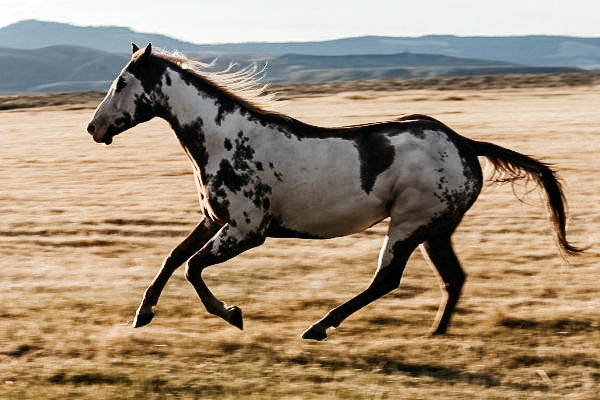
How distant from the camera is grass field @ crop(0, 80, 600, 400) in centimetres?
505

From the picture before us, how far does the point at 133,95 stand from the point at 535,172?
306 centimetres

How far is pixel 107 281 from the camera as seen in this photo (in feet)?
25.6

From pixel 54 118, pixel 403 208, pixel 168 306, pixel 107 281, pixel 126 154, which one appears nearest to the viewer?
pixel 403 208

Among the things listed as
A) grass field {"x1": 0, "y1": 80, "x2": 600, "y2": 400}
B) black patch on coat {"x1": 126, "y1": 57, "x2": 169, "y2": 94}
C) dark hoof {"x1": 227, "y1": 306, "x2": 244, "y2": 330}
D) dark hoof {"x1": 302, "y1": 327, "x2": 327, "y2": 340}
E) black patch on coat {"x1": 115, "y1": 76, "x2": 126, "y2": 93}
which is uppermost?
black patch on coat {"x1": 126, "y1": 57, "x2": 169, "y2": 94}

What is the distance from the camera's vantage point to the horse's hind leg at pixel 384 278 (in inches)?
219

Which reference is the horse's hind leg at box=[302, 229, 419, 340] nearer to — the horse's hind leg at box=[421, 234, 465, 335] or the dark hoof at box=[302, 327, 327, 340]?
the dark hoof at box=[302, 327, 327, 340]

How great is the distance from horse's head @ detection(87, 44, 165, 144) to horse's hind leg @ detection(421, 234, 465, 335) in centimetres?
230

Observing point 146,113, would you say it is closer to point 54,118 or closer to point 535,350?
point 535,350

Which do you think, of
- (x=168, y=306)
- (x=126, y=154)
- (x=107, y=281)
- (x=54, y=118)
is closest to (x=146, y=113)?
(x=168, y=306)

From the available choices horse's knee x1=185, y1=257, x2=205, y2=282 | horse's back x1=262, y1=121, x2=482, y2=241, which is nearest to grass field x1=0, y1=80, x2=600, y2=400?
horse's knee x1=185, y1=257, x2=205, y2=282

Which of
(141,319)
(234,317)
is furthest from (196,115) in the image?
(141,319)

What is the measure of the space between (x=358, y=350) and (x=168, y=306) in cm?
199

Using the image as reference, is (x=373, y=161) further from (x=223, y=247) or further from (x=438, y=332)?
(x=438, y=332)

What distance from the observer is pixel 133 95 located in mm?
5699
